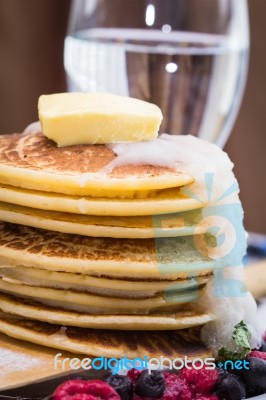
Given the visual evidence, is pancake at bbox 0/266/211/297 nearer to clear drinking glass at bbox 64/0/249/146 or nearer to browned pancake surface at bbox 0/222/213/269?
browned pancake surface at bbox 0/222/213/269

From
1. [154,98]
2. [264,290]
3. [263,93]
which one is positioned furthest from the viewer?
[263,93]

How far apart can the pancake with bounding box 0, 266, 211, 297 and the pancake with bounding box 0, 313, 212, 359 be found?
0.18 feet

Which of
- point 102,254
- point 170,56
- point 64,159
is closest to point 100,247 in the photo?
point 102,254

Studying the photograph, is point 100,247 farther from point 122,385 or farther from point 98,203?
point 122,385

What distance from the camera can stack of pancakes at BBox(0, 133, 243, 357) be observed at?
893 mm

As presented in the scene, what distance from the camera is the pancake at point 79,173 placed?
2.91 feet

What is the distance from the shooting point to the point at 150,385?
0.81 meters

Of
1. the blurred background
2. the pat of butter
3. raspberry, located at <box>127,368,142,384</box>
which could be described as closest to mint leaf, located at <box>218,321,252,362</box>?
raspberry, located at <box>127,368,142,384</box>

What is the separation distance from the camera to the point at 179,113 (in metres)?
1.64

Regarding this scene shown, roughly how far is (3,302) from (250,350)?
32 centimetres

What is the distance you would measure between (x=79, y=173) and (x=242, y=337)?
11.6 inches

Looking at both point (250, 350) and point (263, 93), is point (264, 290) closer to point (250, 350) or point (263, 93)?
point (250, 350)

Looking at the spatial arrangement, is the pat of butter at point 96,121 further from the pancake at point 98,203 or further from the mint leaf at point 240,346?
the mint leaf at point 240,346

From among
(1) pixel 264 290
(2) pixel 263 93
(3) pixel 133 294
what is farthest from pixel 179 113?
(2) pixel 263 93
